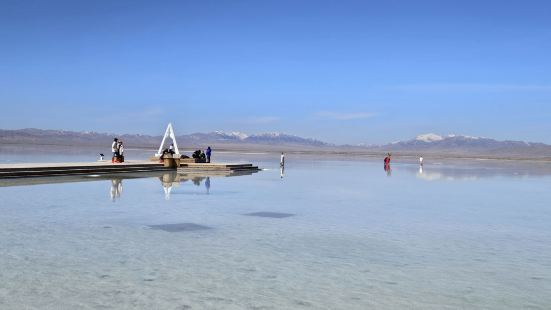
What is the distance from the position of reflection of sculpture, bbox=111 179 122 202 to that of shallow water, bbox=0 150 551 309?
32 centimetres

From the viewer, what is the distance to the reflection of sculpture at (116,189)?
17506mm

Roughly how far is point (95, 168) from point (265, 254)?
21403 millimetres

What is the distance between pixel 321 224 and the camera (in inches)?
502

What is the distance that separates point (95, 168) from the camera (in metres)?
28.4

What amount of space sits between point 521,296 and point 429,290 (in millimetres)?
1215

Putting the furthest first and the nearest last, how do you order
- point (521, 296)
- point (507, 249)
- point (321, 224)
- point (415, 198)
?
point (415, 198) → point (321, 224) → point (507, 249) → point (521, 296)

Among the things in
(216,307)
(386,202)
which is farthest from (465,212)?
(216,307)

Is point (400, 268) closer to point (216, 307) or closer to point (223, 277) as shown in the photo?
point (223, 277)

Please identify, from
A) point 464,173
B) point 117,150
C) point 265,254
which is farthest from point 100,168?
point 464,173

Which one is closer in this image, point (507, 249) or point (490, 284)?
point (490, 284)

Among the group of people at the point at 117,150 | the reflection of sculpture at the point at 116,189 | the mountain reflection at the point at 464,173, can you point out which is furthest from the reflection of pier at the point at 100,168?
the mountain reflection at the point at 464,173

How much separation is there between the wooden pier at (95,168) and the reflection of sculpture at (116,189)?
3.95 metres

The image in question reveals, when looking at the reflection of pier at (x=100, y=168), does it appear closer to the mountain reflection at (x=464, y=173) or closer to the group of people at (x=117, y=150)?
the group of people at (x=117, y=150)

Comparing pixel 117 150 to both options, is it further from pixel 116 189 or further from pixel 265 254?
pixel 265 254
